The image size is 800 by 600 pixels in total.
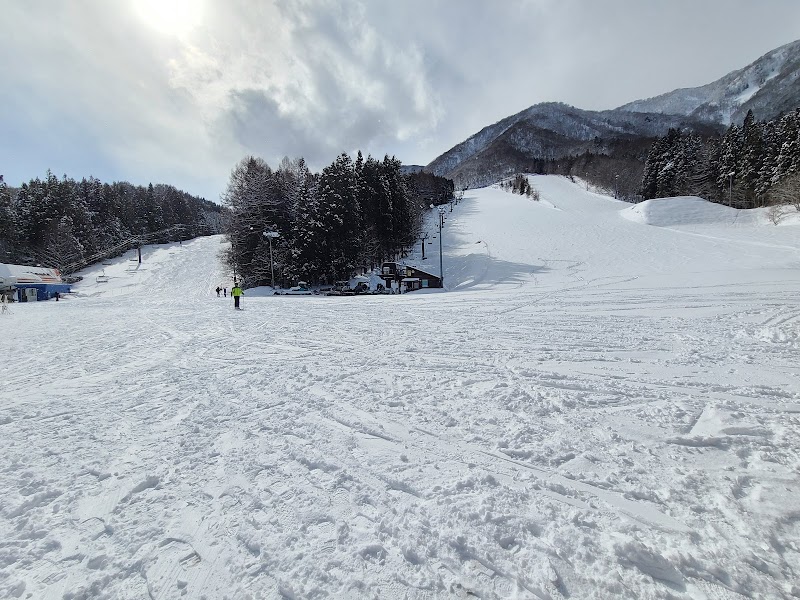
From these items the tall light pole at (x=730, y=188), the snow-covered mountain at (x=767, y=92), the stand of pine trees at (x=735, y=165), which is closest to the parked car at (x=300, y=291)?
the stand of pine trees at (x=735, y=165)

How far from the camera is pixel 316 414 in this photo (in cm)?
458

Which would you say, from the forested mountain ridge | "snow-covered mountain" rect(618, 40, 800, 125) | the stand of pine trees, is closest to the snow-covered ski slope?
the stand of pine trees

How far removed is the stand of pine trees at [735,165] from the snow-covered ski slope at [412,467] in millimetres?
54013

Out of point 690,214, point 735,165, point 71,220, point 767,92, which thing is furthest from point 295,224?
point 767,92

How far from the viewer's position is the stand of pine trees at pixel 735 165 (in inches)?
1651

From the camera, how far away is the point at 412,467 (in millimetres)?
3346

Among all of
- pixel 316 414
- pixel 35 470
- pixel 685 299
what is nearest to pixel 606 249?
pixel 685 299

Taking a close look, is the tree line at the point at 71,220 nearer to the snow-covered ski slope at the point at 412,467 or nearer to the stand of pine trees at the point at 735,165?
the snow-covered ski slope at the point at 412,467

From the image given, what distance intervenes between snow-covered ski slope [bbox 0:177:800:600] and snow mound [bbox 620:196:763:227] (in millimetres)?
48992

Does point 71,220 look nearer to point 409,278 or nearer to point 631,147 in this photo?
point 409,278

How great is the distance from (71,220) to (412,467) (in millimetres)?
76811

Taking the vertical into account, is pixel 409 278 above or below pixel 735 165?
below

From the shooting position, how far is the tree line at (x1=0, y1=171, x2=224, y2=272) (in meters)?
51.3

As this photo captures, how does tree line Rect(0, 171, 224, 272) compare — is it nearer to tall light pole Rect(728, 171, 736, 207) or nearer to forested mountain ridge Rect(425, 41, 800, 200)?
tall light pole Rect(728, 171, 736, 207)
